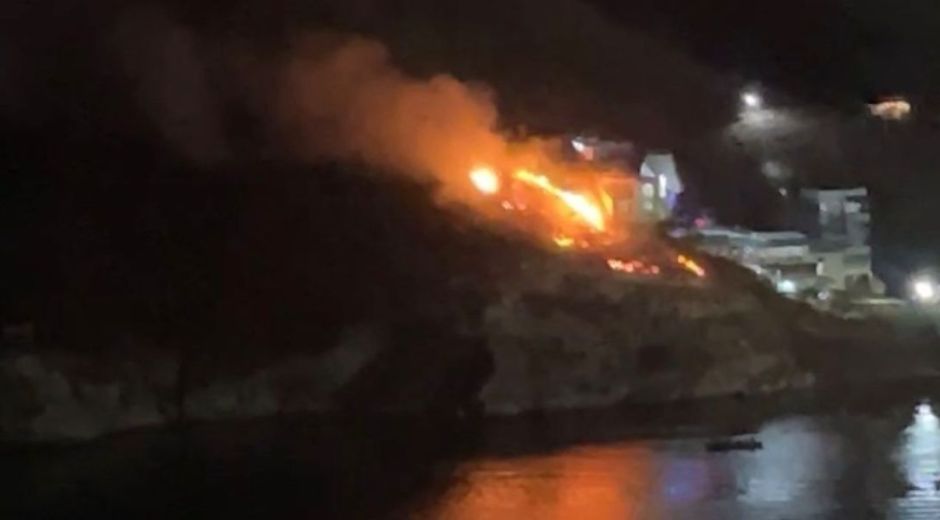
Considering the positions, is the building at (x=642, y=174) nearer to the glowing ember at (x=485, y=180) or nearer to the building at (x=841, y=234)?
the glowing ember at (x=485, y=180)

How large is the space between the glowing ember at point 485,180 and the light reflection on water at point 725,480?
10604mm

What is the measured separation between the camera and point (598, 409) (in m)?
34.0

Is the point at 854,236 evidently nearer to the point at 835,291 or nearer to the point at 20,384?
the point at 835,291

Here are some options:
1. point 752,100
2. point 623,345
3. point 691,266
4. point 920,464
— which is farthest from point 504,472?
point 752,100

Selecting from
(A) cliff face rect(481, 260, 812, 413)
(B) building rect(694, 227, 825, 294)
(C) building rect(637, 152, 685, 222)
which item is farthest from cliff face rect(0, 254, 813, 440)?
(C) building rect(637, 152, 685, 222)

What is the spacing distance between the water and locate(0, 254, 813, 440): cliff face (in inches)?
51.8

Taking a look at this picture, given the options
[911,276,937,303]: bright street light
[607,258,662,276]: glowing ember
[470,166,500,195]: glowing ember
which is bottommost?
[911,276,937,303]: bright street light

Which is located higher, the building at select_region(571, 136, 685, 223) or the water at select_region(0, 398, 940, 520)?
the building at select_region(571, 136, 685, 223)

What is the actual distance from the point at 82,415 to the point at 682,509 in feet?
48.8

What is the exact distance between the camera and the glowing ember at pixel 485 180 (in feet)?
124

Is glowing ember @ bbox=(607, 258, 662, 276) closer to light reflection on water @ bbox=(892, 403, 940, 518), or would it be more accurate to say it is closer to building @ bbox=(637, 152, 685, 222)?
building @ bbox=(637, 152, 685, 222)

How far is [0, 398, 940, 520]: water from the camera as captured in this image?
22438 millimetres

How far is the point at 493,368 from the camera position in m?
34.1

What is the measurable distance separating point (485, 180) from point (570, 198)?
7.49 feet
